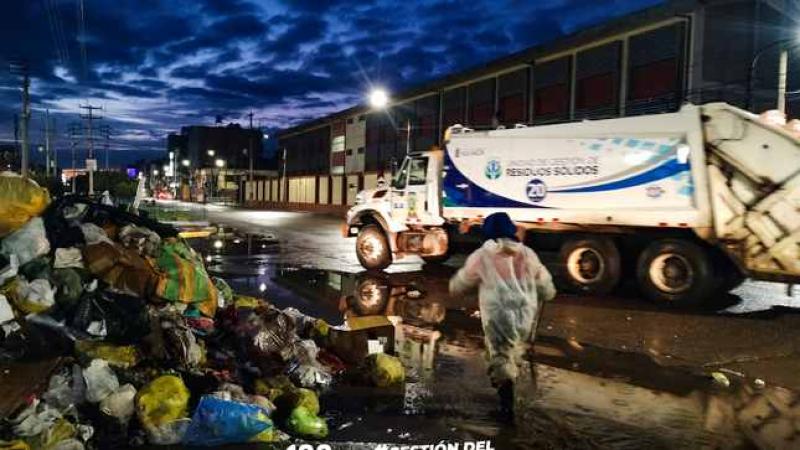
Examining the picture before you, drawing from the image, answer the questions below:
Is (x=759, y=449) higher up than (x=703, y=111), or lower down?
lower down

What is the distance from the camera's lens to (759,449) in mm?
4895

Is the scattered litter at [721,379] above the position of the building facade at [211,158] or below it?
below

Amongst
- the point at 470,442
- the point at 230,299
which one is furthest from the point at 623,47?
the point at 470,442

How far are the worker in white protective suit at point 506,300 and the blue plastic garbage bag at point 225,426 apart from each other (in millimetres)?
1831

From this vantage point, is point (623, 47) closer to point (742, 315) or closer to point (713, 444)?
point (742, 315)

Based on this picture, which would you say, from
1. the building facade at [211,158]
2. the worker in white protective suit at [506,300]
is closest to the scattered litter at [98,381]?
the worker in white protective suit at [506,300]

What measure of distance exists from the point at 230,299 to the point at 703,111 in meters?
8.13

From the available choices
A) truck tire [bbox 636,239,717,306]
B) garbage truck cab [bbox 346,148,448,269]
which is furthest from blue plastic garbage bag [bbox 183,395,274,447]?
garbage truck cab [bbox 346,148,448,269]

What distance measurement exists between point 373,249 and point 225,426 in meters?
10.7

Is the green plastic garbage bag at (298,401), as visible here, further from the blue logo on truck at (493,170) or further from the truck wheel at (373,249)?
the truck wheel at (373,249)

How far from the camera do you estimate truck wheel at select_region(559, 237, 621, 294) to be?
1192cm

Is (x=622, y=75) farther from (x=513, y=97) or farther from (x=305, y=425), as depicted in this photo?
(x=305, y=425)

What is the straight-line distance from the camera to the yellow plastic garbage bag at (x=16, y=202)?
19.8 feet

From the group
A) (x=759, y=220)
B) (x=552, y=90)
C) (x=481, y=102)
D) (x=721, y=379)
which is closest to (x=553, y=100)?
(x=552, y=90)
